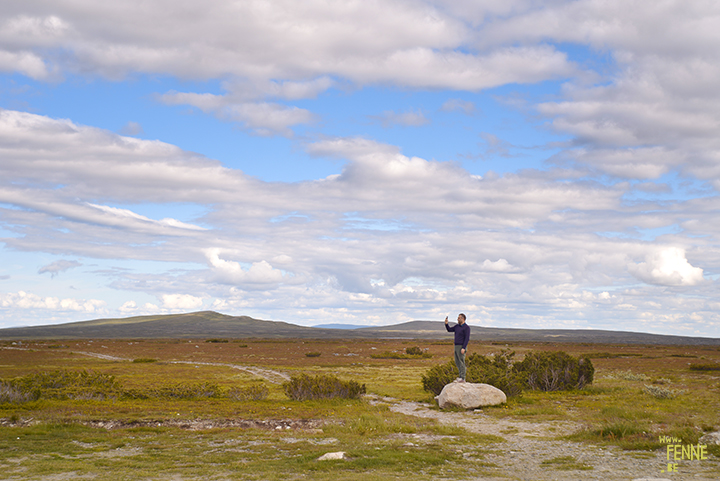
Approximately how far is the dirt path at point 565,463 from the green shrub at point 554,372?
12629 millimetres

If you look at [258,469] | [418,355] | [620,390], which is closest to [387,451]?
[258,469]

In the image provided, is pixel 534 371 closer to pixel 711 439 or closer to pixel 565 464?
pixel 711 439

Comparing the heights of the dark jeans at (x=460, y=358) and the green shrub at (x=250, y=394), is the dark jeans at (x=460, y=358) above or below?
above

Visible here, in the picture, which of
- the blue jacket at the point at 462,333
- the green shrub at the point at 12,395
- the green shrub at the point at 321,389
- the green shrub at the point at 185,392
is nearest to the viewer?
the blue jacket at the point at 462,333

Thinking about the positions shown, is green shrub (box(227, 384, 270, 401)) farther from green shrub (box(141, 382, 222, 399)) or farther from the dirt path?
the dirt path

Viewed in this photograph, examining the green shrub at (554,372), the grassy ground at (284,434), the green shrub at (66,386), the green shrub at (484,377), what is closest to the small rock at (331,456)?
the grassy ground at (284,434)

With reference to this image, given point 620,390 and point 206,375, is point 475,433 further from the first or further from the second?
point 206,375

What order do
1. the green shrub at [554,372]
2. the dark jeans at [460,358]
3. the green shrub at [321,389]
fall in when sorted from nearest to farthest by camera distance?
1. the dark jeans at [460,358]
2. the green shrub at [321,389]
3. the green shrub at [554,372]

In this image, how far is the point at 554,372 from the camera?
3067cm

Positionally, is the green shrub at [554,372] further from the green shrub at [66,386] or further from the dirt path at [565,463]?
the green shrub at [66,386]

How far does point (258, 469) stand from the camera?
11.9 m

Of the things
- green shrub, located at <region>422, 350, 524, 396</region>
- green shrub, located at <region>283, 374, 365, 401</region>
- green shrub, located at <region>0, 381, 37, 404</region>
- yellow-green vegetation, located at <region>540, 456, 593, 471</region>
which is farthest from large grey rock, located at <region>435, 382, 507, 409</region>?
green shrub, located at <region>0, 381, 37, 404</region>

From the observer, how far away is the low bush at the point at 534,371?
28.1m

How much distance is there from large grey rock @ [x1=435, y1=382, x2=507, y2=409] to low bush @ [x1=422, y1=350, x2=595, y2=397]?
3.01 metres
